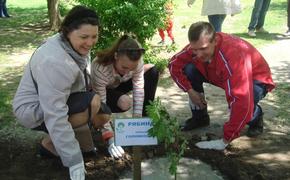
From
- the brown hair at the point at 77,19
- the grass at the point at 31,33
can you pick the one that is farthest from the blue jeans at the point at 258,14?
the brown hair at the point at 77,19

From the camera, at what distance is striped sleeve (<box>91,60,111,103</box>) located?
3410 millimetres

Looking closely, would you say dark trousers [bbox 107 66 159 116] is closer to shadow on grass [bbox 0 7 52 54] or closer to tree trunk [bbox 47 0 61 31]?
shadow on grass [bbox 0 7 52 54]

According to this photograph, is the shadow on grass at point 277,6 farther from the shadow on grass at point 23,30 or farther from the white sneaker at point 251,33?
the shadow on grass at point 23,30

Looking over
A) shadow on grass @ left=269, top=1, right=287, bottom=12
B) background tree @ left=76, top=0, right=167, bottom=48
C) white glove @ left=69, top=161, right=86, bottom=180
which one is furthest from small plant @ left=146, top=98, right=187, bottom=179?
shadow on grass @ left=269, top=1, right=287, bottom=12

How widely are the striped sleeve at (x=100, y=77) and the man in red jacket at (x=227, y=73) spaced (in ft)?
2.42

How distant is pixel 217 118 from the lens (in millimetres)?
4234

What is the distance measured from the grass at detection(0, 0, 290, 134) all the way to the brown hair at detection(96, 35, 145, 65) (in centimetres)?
133

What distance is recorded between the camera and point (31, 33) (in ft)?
30.0

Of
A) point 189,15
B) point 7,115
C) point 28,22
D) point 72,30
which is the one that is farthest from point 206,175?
point 28,22

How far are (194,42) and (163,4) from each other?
221 centimetres

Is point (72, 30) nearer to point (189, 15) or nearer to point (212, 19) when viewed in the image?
point (212, 19)

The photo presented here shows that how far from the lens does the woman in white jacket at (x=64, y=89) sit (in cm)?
273

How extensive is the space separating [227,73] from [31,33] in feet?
22.2

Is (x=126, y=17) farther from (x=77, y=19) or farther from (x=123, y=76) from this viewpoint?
(x=77, y=19)
